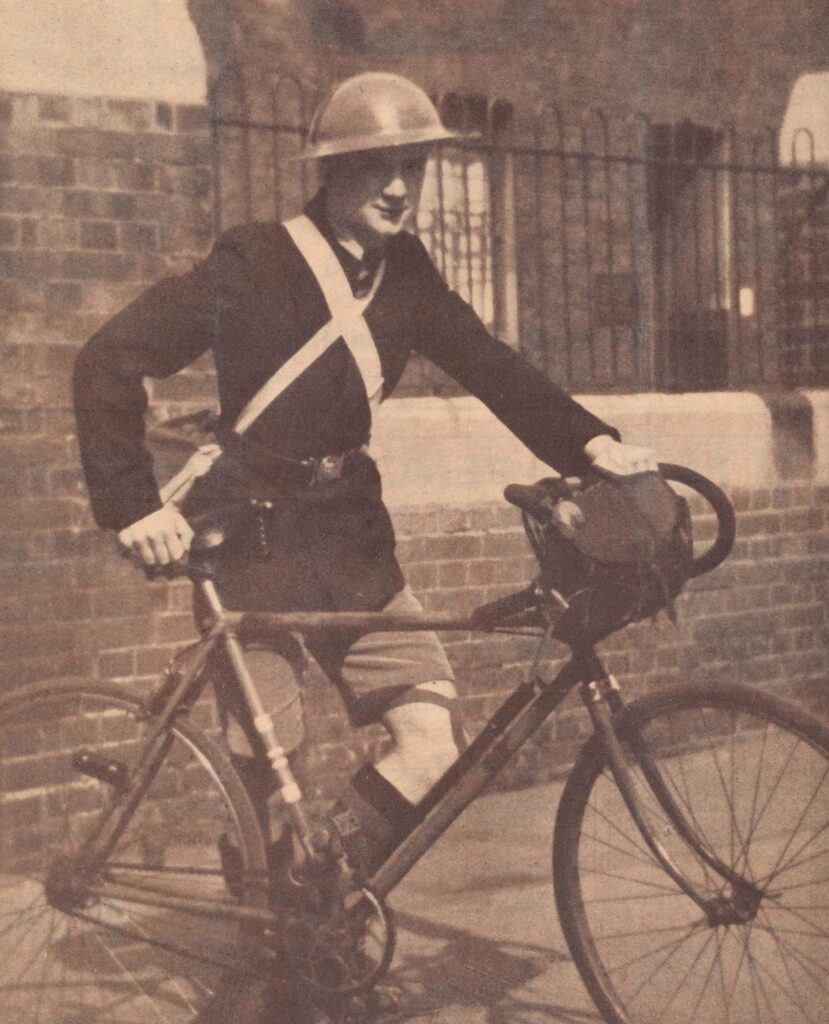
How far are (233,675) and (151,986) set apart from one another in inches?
27.7

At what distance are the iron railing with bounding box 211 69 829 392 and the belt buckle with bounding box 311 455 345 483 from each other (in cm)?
229

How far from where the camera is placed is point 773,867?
3330 mm

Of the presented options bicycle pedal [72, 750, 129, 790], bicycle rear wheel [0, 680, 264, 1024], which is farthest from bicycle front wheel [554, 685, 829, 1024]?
bicycle pedal [72, 750, 129, 790]

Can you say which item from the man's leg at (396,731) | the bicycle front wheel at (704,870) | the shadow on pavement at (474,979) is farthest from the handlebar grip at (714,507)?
the shadow on pavement at (474,979)

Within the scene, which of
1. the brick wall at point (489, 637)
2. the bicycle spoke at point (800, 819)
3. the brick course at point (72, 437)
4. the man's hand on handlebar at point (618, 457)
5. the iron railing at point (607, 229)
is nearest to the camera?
the bicycle spoke at point (800, 819)

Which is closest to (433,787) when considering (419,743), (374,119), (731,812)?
(419,743)

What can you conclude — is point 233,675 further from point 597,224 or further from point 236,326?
point 597,224

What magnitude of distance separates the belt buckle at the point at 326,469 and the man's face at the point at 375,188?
472mm

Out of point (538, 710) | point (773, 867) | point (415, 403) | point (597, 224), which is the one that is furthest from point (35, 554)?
point (597, 224)

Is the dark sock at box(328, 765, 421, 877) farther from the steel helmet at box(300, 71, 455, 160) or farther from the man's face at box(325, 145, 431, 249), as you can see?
the steel helmet at box(300, 71, 455, 160)

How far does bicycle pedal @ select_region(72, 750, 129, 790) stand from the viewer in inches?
130

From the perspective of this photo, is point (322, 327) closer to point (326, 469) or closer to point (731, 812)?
point (326, 469)

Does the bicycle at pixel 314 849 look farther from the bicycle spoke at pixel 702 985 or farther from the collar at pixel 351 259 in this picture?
the collar at pixel 351 259

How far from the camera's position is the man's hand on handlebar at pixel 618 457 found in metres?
3.41
